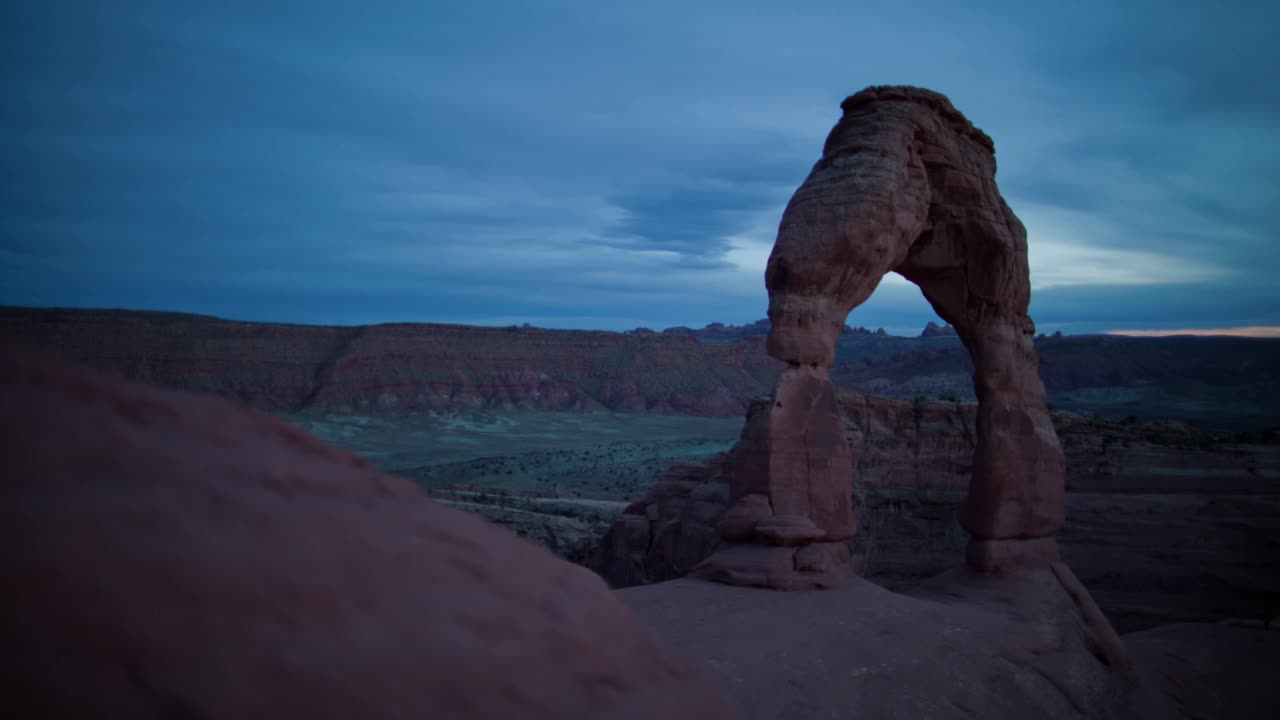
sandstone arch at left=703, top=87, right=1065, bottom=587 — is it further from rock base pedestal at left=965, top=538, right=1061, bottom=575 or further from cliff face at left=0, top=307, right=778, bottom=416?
cliff face at left=0, top=307, right=778, bottom=416

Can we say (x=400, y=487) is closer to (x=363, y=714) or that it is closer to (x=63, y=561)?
(x=363, y=714)

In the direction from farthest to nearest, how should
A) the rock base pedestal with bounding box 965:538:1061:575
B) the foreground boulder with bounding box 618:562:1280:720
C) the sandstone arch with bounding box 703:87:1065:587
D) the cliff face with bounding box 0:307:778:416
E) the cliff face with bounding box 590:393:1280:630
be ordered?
the cliff face with bounding box 0:307:778:416 < the cliff face with bounding box 590:393:1280:630 < the rock base pedestal with bounding box 965:538:1061:575 < the sandstone arch with bounding box 703:87:1065:587 < the foreground boulder with bounding box 618:562:1280:720

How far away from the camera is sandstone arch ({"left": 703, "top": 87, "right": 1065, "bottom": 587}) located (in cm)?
909

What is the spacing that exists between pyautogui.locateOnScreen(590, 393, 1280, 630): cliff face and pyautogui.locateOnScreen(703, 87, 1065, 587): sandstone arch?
2.68m

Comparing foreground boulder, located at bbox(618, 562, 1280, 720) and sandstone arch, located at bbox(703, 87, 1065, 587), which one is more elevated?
sandstone arch, located at bbox(703, 87, 1065, 587)

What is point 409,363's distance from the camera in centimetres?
5569

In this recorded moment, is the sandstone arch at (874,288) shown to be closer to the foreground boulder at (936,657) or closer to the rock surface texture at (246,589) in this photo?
the foreground boulder at (936,657)

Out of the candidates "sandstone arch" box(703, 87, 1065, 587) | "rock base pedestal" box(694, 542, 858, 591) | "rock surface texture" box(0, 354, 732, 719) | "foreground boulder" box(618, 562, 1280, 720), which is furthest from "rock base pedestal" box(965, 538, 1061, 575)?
"rock surface texture" box(0, 354, 732, 719)

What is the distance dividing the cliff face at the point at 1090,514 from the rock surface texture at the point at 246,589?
9970 millimetres

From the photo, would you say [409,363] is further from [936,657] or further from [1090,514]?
[936,657]

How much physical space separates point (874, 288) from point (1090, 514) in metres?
9.21

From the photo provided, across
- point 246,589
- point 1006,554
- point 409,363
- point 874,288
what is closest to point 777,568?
point 874,288

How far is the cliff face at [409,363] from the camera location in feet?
149

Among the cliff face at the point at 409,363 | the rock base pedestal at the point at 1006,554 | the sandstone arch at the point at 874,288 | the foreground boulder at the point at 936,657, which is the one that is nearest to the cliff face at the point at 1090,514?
the sandstone arch at the point at 874,288
